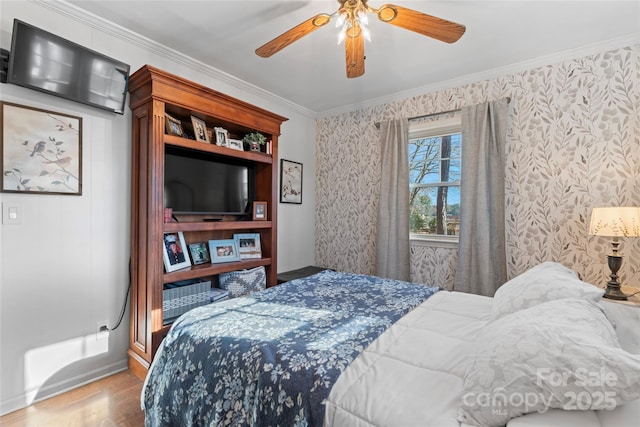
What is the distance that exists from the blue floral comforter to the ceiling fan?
155 cm

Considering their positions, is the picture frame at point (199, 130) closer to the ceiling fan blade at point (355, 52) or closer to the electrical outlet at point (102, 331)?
the ceiling fan blade at point (355, 52)

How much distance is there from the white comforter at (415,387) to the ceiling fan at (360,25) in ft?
5.13

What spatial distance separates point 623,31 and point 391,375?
10.3 ft

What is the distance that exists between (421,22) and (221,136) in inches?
70.8

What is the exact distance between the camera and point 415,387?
906mm

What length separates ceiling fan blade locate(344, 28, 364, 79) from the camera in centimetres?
174

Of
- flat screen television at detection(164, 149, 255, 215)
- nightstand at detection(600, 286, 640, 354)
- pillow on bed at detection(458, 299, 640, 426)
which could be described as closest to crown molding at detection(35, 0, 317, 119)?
flat screen television at detection(164, 149, 255, 215)

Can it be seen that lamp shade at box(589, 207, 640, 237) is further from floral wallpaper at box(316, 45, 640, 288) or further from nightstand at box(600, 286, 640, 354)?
nightstand at box(600, 286, 640, 354)

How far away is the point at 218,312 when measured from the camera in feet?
4.98

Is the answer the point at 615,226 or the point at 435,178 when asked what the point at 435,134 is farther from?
the point at 615,226

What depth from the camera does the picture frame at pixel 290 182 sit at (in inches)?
142

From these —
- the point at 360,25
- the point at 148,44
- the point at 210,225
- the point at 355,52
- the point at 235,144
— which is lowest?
the point at 210,225

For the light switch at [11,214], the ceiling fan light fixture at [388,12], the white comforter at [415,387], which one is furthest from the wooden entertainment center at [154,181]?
the white comforter at [415,387]

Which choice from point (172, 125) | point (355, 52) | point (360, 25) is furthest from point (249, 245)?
point (360, 25)
